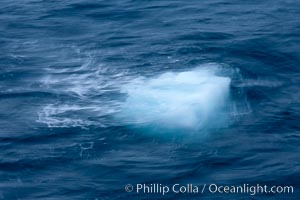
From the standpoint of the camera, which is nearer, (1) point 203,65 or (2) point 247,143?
(2) point 247,143

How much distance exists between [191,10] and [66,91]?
28028 mm

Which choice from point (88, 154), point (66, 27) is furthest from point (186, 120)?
point (66, 27)

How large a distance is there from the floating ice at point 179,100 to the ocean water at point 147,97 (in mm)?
126

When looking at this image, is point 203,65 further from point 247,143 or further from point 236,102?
point 247,143

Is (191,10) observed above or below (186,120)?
above

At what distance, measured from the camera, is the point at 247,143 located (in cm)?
5759

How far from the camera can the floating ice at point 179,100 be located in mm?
61406

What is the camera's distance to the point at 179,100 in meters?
65.6

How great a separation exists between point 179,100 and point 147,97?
356cm

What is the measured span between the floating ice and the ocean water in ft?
0.41
